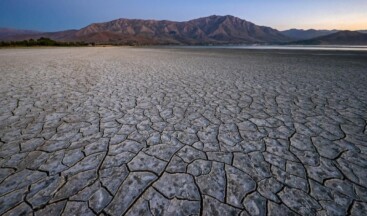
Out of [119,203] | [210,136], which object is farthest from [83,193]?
[210,136]

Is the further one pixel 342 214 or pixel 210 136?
pixel 210 136

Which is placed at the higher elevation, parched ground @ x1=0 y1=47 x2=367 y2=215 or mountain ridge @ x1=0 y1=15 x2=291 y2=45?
mountain ridge @ x1=0 y1=15 x2=291 y2=45

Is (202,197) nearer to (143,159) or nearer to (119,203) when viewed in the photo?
(119,203)

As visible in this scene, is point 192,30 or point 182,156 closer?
point 182,156

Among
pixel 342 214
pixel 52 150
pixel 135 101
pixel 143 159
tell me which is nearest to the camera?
pixel 342 214

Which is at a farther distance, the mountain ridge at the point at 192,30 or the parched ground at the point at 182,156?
the mountain ridge at the point at 192,30

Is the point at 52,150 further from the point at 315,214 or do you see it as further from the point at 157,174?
the point at 315,214

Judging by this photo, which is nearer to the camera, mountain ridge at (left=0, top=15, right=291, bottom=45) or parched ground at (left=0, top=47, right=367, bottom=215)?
parched ground at (left=0, top=47, right=367, bottom=215)

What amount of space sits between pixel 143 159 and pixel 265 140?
1.40 m

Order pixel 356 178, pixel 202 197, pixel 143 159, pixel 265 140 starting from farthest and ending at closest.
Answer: pixel 265 140, pixel 143 159, pixel 356 178, pixel 202 197

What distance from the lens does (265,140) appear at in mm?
2215

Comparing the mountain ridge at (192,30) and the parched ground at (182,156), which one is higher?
the mountain ridge at (192,30)

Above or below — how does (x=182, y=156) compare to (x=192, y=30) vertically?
below

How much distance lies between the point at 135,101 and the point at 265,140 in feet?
7.88
